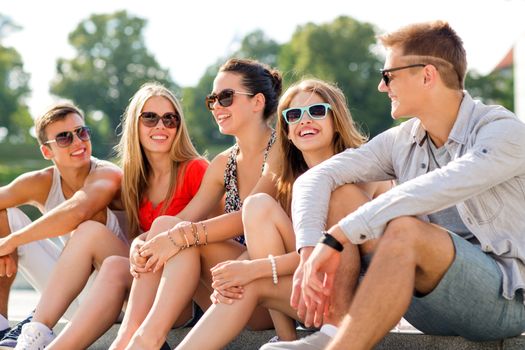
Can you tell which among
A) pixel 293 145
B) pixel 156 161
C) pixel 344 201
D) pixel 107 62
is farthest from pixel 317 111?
pixel 107 62

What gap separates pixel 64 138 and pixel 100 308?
1.50m

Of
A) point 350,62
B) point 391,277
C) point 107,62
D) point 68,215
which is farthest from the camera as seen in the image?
point 107,62

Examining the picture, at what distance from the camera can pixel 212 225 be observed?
14.0ft

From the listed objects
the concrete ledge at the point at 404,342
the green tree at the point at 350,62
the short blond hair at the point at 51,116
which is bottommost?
the green tree at the point at 350,62

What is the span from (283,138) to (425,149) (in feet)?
3.23

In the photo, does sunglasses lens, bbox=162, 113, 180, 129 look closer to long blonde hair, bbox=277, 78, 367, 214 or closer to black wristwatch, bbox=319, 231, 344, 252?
long blonde hair, bbox=277, 78, 367, 214

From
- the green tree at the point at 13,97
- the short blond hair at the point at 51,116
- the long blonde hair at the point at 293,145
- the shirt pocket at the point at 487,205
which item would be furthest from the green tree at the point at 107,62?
the shirt pocket at the point at 487,205

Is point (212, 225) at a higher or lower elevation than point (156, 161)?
A: lower

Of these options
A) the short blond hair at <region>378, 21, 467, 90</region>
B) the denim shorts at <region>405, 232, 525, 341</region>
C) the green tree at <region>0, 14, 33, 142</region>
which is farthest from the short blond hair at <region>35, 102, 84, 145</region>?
the green tree at <region>0, 14, 33, 142</region>

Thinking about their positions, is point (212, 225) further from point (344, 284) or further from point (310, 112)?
point (344, 284)

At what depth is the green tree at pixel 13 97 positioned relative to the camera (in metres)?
68.8

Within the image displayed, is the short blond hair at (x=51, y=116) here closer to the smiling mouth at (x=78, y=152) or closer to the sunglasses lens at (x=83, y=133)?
the sunglasses lens at (x=83, y=133)

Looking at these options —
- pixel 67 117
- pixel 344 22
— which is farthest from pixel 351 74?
pixel 67 117

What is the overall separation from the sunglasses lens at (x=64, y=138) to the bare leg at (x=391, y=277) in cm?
279
